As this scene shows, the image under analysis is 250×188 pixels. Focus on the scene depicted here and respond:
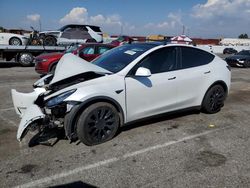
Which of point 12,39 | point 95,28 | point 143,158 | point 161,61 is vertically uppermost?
point 95,28

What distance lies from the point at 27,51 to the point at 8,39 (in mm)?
1800

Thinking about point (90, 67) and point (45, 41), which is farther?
point (45, 41)

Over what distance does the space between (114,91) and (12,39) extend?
49.5ft

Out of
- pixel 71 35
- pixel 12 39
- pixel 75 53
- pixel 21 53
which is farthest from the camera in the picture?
pixel 71 35

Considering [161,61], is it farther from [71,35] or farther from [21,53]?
[71,35]

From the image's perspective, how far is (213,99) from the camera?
620 cm

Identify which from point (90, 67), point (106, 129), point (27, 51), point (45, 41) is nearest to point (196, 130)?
point (106, 129)

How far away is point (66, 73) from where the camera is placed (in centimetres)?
450

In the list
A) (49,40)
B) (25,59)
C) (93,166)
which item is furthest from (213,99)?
(49,40)

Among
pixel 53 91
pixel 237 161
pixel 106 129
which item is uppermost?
pixel 53 91

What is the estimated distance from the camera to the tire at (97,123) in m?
4.31

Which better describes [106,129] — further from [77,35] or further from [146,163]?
[77,35]

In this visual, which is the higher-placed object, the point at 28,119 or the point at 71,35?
the point at 71,35

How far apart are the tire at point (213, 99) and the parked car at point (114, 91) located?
120 mm
